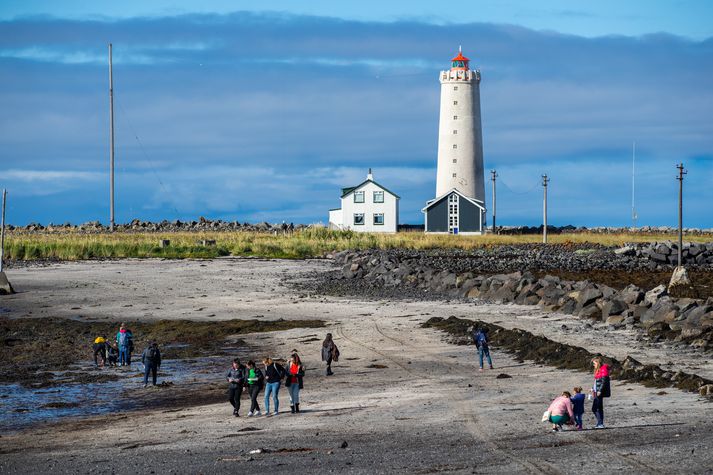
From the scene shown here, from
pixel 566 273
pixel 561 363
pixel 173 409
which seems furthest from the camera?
pixel 566 273

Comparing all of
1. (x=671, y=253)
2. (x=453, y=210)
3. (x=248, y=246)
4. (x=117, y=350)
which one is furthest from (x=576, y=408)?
(x=453, y=210)

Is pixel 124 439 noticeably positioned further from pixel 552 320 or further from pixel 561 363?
pixel 552 320

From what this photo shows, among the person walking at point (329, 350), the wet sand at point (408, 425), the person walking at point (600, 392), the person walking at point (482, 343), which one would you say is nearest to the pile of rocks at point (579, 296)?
the wet sand at point (408, 425)

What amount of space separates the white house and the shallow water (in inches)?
2508

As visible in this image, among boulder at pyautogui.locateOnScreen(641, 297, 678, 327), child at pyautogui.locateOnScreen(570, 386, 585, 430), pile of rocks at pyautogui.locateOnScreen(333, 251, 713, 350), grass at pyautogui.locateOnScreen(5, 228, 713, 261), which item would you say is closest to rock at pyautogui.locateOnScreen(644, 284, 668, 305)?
pile of rocks at pyautogui.locateOnScreen(333, 251, 713, 350)

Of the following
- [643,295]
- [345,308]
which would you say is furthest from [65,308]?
[643,295]

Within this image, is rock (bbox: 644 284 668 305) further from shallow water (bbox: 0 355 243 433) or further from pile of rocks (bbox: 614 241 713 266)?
pile of rocks (bbox: 614 241 713 266)

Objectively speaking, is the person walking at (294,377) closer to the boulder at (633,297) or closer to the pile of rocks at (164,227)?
the boulder at (633,297)

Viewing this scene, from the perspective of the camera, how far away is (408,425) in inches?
794

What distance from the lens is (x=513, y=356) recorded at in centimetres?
2875

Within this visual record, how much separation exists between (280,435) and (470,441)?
11.1 feet

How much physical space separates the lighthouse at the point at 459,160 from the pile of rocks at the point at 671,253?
761 inches

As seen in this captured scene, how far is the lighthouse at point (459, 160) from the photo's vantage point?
93062 mm

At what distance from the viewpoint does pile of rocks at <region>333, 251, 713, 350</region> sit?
3146cm
